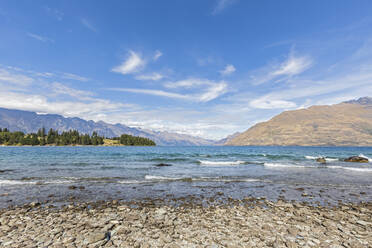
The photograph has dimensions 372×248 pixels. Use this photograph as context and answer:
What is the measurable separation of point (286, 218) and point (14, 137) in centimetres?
26784

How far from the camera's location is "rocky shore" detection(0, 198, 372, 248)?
7.77 m

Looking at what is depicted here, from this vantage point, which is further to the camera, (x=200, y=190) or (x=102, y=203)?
(x=200, y=190)

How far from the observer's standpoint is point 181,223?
9.70 metres

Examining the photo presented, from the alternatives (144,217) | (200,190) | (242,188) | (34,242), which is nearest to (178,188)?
(200,190)

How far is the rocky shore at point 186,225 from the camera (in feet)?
25.5

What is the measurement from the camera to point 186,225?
9430 mm

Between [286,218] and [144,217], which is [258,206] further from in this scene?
[144,217]

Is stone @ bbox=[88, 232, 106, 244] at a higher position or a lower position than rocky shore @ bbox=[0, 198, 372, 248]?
higher

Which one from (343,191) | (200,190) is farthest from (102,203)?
(343,191)

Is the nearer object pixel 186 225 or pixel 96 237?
pixel 96 237

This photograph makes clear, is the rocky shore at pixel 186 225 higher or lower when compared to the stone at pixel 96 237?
lower

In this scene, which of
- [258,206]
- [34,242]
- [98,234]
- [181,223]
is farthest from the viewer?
[258,206]

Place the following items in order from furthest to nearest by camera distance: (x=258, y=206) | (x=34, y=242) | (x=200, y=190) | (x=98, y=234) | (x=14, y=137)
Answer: (x=14, y=137) < (x=200, y=190) < (x=258, y=206) < (x=98, y=234) < (x=34, y=242)

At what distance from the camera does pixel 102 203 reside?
13359mm
